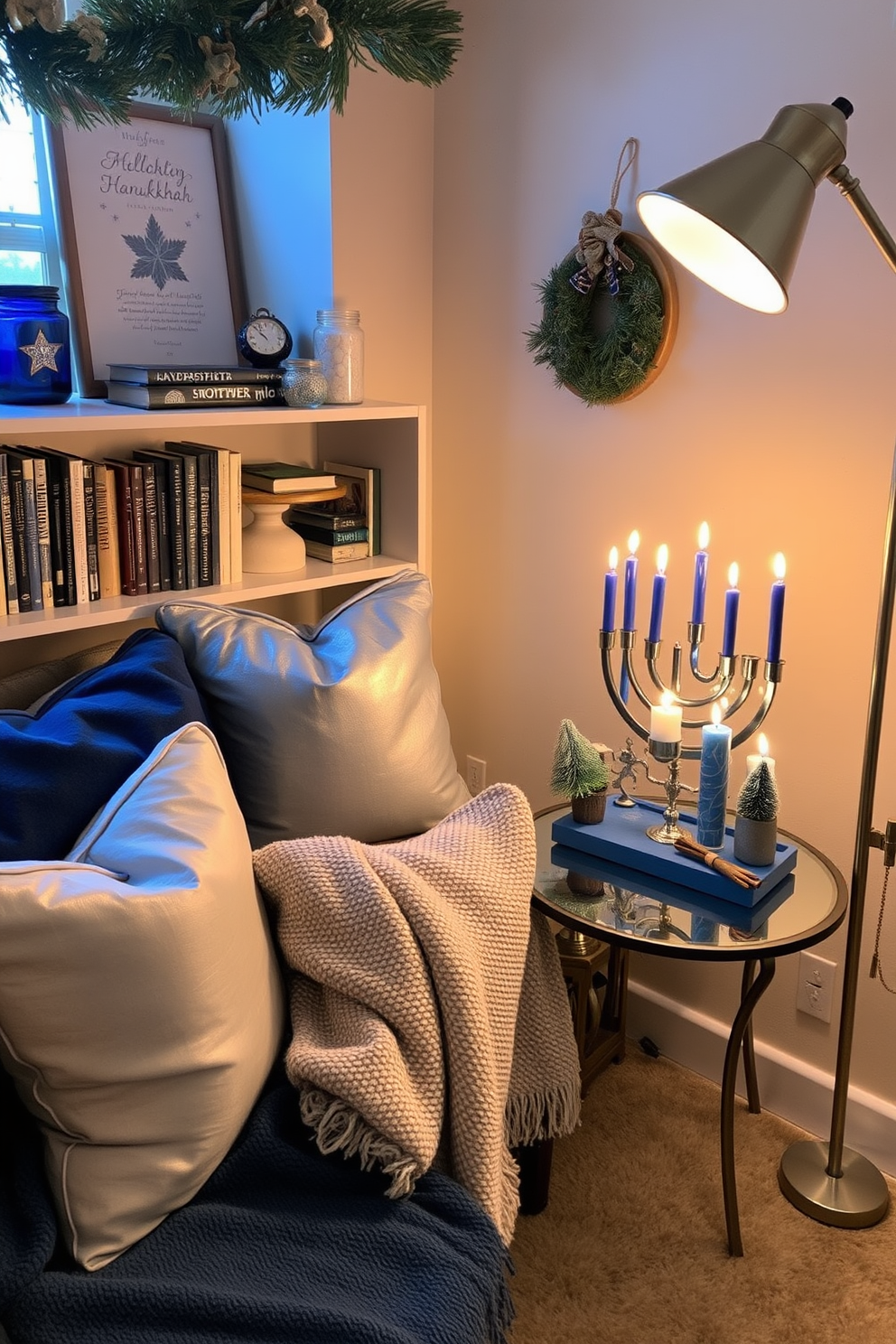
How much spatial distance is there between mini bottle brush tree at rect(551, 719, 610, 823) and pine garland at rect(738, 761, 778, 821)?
0.21m

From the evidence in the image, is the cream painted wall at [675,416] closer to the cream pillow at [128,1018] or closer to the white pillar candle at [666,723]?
the white pillar candle at [666,723]

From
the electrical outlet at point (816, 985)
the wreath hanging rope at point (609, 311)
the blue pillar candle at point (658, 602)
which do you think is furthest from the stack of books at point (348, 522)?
the electrical outlet at point (816, 985)

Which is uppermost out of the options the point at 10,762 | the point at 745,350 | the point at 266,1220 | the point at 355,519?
the point at 745,350

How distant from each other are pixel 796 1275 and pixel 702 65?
1.82m

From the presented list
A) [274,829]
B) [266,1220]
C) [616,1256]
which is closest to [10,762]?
[274,829]

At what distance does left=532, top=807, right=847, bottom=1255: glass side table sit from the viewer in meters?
1.42

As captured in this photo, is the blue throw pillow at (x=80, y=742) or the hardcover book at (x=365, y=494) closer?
the blue throw pillow at (x=80, y=742)

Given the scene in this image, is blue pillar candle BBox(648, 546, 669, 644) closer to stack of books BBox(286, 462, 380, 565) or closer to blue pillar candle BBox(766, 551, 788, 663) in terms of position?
blue pillar candle BBox(766, 551, 788, 663)

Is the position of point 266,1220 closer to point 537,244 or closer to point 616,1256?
point 616,1256

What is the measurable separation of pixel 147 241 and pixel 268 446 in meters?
0.40

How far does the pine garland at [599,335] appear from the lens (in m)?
1.76

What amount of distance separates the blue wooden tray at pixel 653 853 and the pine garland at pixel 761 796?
0.25 ft

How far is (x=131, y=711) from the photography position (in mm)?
1311

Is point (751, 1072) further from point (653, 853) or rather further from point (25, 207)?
point (25, 207)
